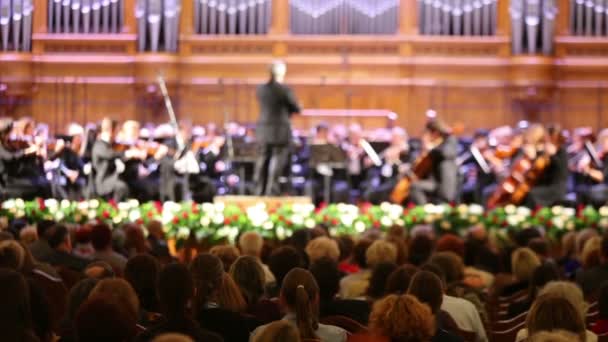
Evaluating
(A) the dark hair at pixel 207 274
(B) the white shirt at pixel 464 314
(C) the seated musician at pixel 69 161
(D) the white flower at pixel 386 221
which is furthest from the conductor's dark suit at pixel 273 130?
(A) the dark hair at pixel 207 274

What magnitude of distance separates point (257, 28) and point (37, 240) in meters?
11.4

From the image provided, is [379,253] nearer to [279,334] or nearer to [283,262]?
[283,262]

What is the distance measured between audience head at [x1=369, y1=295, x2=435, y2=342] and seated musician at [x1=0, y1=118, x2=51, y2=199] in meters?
11.8

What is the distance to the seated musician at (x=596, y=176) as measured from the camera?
55.7ft

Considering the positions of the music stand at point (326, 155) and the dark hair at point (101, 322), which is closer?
the dark hair at point (101, 322)

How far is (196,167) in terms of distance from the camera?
17375 mm

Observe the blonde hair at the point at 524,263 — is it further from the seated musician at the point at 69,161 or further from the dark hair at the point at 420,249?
the seated musician at the point at 69,161

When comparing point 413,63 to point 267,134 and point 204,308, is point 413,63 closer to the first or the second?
point 267,134

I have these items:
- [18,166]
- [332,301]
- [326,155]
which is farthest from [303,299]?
[18,166]

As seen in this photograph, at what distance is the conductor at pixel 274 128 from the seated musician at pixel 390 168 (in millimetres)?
2400

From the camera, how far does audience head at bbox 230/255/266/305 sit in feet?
24.2

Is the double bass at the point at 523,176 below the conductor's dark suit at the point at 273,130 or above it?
below

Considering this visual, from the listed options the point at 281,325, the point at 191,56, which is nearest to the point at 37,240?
the point at 281,325

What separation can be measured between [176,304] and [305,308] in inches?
23.0
